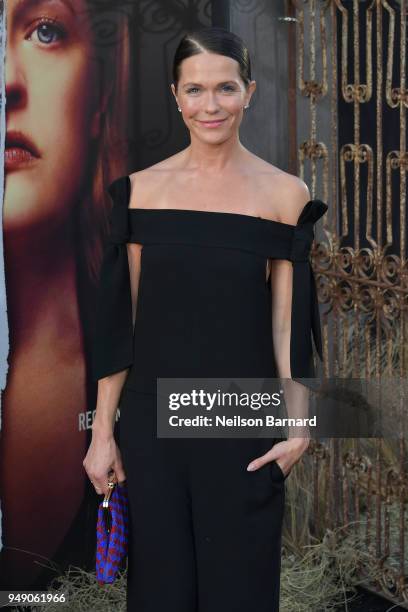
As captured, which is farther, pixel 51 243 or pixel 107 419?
pixel 51 243

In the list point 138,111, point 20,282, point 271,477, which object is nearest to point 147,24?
point 138,111

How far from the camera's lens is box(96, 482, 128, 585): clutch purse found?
286cm

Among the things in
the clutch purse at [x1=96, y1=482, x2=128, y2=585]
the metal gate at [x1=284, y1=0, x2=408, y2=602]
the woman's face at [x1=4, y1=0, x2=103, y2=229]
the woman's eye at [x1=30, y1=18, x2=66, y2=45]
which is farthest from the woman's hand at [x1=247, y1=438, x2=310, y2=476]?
the woman's eye at [x1=30, y1=18, x2=66, y2=45]

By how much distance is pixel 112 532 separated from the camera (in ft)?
9.37

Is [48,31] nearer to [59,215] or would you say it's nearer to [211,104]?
[59,215]

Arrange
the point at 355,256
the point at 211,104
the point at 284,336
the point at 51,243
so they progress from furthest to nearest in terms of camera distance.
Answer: the point at 355,256, the point at 51,243, the point at 284,336, the point at 211,104

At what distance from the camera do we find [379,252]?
441 centimetres

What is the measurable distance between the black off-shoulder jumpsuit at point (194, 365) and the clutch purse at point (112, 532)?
3 cm

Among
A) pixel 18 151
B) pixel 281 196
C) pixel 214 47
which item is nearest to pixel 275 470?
pixel 281 196

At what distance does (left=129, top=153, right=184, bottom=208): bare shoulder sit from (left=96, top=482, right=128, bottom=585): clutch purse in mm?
784

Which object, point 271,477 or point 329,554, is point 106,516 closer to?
point 271,477

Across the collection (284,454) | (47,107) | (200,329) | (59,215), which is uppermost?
(47,107)

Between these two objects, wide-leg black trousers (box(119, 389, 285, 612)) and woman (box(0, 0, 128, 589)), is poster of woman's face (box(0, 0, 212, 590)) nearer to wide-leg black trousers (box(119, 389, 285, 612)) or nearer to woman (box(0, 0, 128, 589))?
woman (box(0, 0, 128, 589))

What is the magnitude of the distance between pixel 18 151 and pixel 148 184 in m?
1.31
